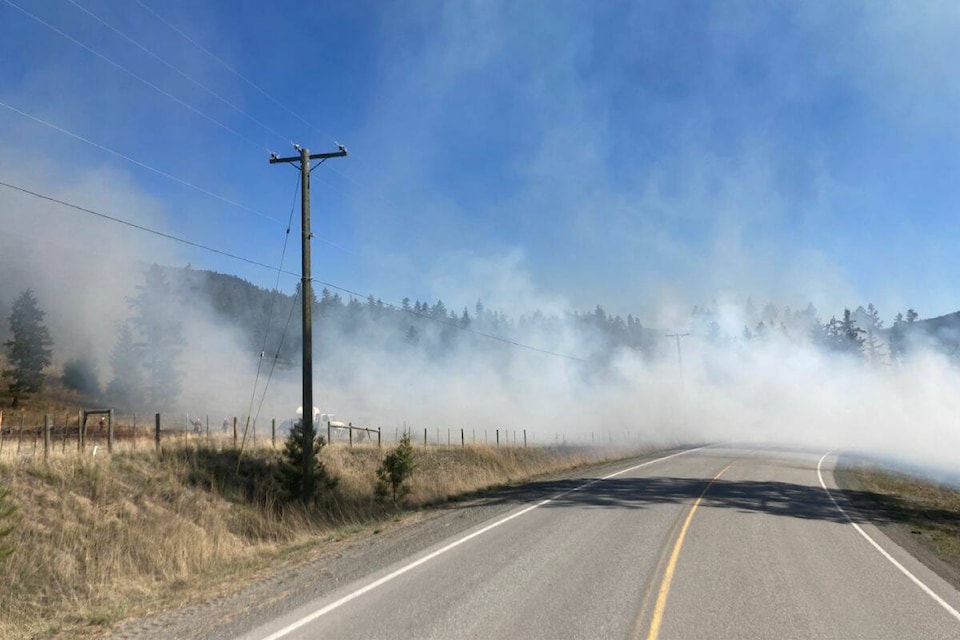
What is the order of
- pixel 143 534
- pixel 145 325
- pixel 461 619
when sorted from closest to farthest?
pixel 461 619
pixel 143 534
pixel 145 325

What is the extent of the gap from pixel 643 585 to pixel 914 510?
1328cm

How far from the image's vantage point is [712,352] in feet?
268

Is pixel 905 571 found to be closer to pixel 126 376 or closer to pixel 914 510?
pixel 914 510

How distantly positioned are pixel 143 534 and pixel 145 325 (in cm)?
6882

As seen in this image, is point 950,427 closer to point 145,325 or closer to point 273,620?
point 273,620

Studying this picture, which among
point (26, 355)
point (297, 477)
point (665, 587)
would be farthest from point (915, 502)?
point (26, 355)

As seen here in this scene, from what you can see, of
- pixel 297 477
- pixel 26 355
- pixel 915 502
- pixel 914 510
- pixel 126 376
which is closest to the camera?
pixel 914 510

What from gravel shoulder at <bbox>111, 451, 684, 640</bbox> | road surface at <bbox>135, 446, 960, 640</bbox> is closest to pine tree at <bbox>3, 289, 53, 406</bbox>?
gravel shoulder at <bbox>111, 451, 684, 640</bbox>

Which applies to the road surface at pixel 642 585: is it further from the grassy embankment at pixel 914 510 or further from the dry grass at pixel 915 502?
the dry grass at pixel 915 502

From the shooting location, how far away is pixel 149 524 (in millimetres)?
13586

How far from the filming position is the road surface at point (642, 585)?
19.9ft

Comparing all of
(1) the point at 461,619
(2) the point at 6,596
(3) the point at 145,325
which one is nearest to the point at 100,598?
(2) the point at 6,596

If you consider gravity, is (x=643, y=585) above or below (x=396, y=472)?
below

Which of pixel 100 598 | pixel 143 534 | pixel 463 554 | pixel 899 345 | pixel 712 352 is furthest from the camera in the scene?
pixel 899 345
